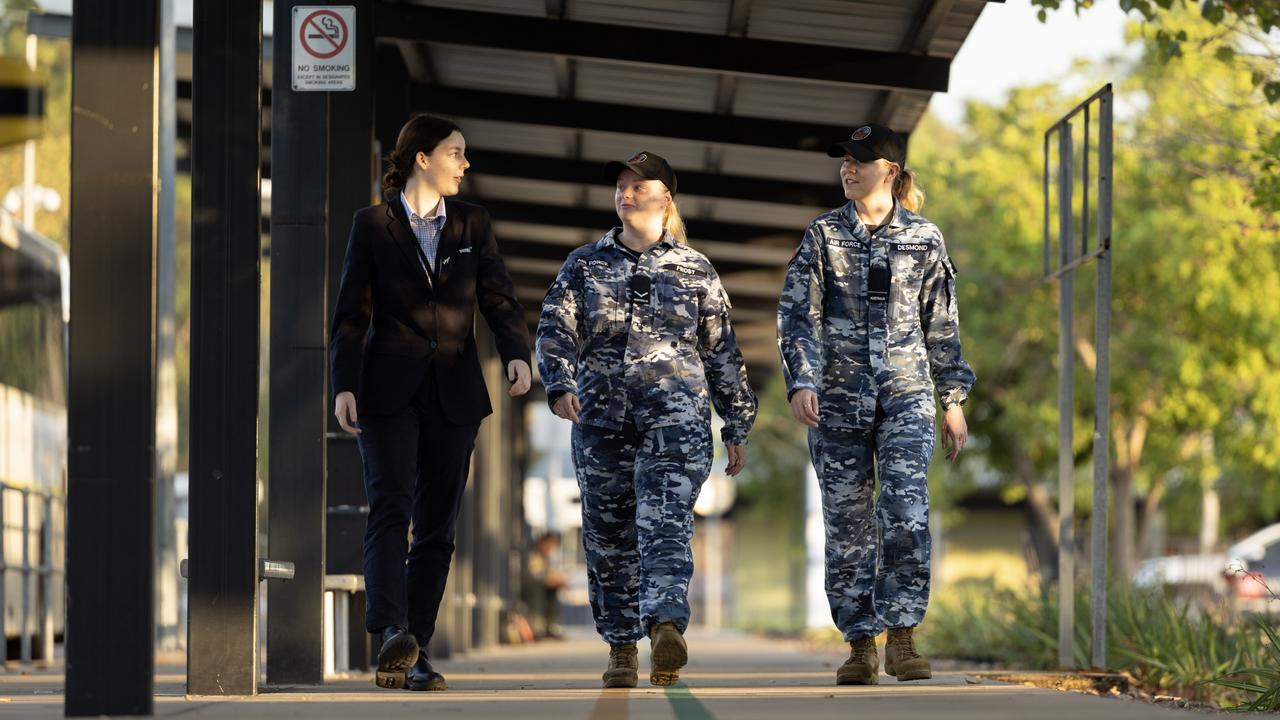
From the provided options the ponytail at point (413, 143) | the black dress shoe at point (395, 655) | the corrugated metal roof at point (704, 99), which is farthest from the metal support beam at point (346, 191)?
the black dress shoe at point (395, 655)

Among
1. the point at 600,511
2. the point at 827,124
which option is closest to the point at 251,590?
the point at 600,511

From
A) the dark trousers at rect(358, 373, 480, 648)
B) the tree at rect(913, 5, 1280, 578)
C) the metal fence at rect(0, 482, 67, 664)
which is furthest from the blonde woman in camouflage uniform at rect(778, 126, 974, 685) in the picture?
the tree at rect(913, 5, 1280, 578)

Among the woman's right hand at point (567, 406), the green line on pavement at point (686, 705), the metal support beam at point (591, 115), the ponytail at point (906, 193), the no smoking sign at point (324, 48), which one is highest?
the metal support beam at point (591, 115)

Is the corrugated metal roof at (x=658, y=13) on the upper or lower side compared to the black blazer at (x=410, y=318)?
upper

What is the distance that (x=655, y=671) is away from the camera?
25.9 ft

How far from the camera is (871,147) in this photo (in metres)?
8.42

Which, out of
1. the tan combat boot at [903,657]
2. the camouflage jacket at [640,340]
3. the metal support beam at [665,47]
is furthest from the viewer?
the metal support beam at [665,47]

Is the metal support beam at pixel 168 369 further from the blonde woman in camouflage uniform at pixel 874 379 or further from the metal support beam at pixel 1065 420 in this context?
the blonde woman in camouflage uniform at pixel 874 379

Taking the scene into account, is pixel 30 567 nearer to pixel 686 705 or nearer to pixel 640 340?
pixel 640 340

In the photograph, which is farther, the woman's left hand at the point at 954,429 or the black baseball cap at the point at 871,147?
the black baseball cap at the point at 871,147

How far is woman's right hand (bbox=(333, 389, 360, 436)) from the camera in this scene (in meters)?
7.59

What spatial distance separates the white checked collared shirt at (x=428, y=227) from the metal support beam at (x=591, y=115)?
625 centimetres

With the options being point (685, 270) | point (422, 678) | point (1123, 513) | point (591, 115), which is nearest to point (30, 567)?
point (591, 115)

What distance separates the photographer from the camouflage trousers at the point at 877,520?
324 inches
